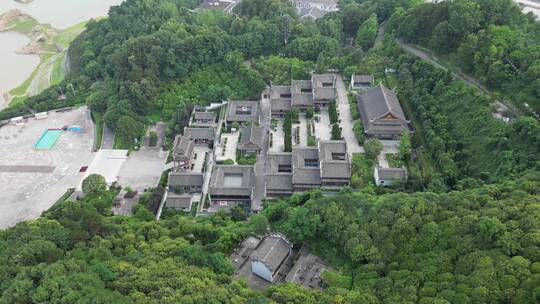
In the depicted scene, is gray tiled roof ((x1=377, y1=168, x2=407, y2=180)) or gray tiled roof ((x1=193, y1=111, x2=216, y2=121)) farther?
gray tiled roof ((x1=193, y1=111, x2=216, y2=121))

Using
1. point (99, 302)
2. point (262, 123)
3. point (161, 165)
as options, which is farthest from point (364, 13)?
point (99, 302)

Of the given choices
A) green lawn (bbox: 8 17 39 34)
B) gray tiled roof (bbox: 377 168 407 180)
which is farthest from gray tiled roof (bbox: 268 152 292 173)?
green lawn (bbox: 8 17 39 34)

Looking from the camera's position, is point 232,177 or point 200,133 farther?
point 200,133

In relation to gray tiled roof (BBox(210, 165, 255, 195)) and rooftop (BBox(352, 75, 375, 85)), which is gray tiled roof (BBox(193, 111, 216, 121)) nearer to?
gray tiled roof (BBox(210, 165, 255, 195))

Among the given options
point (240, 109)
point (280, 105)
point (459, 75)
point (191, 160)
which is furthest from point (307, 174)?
point (459, 75)

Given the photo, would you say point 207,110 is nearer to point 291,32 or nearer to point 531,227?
point 291,32

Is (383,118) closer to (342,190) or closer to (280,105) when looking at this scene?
(342,190)
